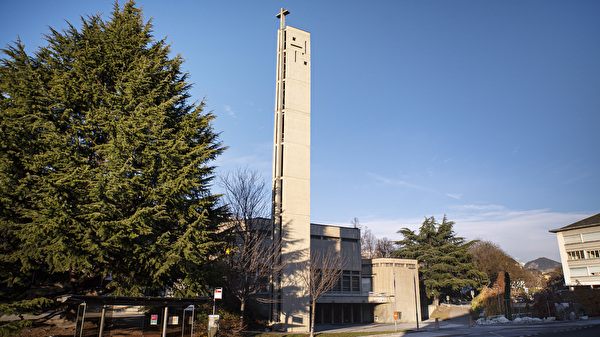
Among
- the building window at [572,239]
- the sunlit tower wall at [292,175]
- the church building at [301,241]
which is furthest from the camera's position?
the building window at [572,239]

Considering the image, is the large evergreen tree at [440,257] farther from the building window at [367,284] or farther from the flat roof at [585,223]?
the flat roof at [585,223]

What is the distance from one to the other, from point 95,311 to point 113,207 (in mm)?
4782

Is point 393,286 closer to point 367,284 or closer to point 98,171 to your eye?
point 367,284

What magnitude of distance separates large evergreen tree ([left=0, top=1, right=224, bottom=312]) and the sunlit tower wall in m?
11.1

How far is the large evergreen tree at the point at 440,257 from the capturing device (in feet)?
187

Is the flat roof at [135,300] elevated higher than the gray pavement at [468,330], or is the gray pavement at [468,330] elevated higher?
the flat roof at [135,300]

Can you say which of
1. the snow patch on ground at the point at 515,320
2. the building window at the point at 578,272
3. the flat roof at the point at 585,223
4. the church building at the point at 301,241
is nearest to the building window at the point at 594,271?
the building window at the point at 578,272

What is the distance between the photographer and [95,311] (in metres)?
17.0

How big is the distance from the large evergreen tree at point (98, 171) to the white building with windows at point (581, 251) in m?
63.8

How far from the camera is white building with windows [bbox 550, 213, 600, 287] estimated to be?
58750mm

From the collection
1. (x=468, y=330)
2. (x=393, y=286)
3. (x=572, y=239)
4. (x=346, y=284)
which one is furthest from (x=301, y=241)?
(x=572, y=239)

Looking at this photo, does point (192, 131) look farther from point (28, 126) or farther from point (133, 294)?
point (133, 294)

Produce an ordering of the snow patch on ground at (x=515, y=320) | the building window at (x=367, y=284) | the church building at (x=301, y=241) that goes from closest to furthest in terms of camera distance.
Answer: the church building at (x=301, y=241), the snow patch on ground at (x=515, y=320), the building window at (x=367, y=284)

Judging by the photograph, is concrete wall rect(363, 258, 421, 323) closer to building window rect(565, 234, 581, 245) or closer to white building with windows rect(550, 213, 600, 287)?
white building with windows rect(550, 213, 600, 287)
